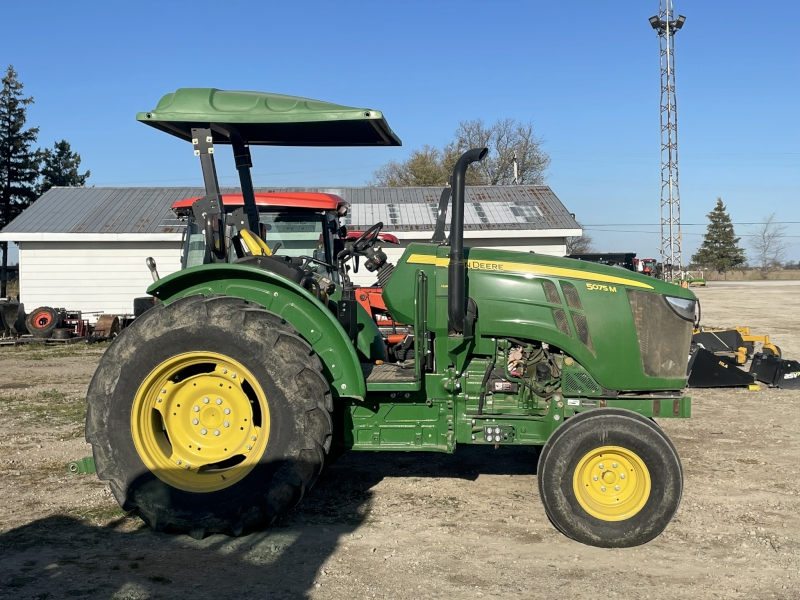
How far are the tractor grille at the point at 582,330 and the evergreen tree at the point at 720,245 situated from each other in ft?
224

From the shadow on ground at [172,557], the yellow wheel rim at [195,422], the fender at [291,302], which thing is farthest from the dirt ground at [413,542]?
the fender at [291,302]

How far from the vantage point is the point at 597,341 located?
4.44 meters

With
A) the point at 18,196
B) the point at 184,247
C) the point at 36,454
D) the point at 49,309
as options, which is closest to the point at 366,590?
the point at 36,454

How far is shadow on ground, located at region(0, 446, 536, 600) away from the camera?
348 centimetres

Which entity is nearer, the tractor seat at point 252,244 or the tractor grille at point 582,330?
the tractor grille at point 582,330

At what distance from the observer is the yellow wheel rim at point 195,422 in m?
4.16

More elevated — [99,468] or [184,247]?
[184,247]

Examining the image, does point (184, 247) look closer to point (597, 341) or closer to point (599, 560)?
point (597, 341)

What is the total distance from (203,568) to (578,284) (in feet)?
8.78

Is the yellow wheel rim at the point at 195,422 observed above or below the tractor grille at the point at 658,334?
below

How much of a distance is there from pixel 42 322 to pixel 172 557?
14.2 metres

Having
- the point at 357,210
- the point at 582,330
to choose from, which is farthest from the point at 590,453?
the point at 357,210

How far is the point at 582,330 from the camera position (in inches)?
175

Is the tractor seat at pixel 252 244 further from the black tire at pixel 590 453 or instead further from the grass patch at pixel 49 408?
the grass patch at pixel 49 408
